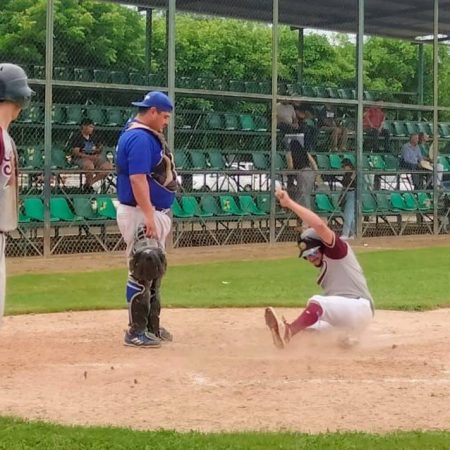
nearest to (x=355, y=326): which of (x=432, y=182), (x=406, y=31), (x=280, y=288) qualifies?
(x=280, y=288)

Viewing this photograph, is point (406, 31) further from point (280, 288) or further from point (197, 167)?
point (280, 288)

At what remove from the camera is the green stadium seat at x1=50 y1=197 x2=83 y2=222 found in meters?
14.8

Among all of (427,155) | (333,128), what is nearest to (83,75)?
(333,128)

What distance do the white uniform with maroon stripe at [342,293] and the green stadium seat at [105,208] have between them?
8741mm

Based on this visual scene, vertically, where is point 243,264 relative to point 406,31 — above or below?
below

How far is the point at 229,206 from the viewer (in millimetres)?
17375

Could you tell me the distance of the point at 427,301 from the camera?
979 cm

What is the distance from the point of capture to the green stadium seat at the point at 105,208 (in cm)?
1546

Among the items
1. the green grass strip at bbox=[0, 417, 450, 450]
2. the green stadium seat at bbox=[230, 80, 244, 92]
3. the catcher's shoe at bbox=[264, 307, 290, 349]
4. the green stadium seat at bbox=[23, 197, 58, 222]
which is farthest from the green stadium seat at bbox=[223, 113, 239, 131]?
the green grass strip at bbox=[0, 417, 450, 450]

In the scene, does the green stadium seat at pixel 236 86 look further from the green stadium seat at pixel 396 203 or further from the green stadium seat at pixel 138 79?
the green stadium seat at pixel 396 203

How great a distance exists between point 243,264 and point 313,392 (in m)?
8.79

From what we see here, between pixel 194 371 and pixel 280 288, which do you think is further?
pixel 280 288

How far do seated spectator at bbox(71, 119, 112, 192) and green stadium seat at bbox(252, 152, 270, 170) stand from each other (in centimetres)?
361

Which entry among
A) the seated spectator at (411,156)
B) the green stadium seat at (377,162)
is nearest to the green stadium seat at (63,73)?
the green stadium seat at (377,162)
